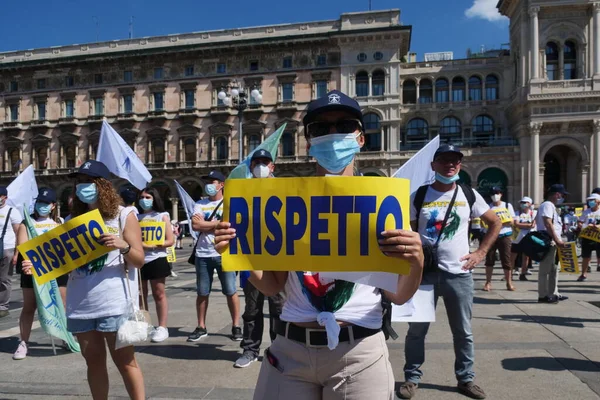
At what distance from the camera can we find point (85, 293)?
10.5 feet

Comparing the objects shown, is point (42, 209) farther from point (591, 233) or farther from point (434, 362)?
point (591, 233)

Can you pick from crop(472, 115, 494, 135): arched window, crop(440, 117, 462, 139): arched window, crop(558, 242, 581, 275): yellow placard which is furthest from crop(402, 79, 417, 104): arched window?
crop(558, 242, 581, 275): yellow placard

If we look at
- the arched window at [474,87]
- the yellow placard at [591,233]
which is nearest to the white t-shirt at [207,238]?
the yellow placard at [591,233]

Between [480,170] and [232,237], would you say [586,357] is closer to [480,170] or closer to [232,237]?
[232,237]

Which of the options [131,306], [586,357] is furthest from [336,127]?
[586,357]

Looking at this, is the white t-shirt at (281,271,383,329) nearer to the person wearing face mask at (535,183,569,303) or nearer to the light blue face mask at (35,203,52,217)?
the light blue face mask at (35,203,52,217)

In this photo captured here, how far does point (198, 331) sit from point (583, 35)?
141 ft

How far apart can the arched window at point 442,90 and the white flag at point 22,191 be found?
39603mm

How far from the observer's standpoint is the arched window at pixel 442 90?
42312mm

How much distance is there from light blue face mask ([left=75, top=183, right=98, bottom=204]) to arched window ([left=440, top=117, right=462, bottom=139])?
41541 mm

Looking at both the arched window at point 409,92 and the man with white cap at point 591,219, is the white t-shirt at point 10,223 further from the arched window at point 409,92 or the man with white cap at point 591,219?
the arched window at point 409,92

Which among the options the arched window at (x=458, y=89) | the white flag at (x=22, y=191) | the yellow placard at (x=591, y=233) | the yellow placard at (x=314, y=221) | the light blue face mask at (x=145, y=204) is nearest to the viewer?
the yellow placard at (x=314, y=221)

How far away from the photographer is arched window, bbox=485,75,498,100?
41.7 m

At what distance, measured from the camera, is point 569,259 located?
7.94m
